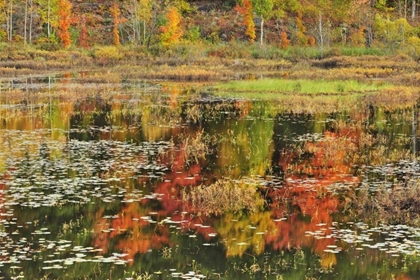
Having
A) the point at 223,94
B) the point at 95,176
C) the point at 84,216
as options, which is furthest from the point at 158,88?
the point at 84,216

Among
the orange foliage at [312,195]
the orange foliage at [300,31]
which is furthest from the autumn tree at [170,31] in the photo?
the orange foliage at [312,195]

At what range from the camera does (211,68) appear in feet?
226

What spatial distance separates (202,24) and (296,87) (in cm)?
5210

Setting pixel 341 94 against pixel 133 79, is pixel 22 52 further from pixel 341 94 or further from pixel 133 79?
pixel 341 94

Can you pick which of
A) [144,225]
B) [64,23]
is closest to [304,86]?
[144,225]

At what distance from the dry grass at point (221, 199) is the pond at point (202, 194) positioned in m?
0.06

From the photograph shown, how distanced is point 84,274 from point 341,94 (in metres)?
38.6

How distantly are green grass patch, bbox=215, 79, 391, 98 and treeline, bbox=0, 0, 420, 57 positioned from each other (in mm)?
25479

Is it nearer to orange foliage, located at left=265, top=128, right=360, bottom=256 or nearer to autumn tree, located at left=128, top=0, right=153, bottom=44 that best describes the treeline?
autumn tree, located at left=128, top=0, right=153, bottom=44

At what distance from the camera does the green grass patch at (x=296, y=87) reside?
51.6 metres

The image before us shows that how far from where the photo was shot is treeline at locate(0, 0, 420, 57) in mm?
88062

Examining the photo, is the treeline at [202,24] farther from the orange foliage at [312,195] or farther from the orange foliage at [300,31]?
the orange foliage at [312,195]

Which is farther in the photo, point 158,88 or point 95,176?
point 158,88

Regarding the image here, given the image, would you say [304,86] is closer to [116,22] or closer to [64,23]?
[64,23]
